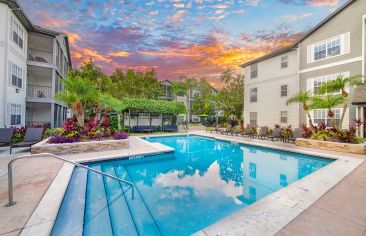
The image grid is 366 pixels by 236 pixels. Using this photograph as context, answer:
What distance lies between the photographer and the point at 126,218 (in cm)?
383

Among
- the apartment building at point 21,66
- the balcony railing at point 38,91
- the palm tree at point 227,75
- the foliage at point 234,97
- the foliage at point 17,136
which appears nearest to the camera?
the foliage at point 17,136

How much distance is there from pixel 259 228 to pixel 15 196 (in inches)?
212

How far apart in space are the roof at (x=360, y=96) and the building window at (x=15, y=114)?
23871 millimetres

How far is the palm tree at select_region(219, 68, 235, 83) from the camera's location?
90.6 feet

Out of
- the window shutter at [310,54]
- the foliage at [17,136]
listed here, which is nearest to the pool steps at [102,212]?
the foliage at [17,136]

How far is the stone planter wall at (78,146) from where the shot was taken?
777 centimetres

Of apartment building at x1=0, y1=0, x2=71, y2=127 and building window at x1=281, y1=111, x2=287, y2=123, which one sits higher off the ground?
apartment building at x1=0, y1=0, x2=71, y2=127

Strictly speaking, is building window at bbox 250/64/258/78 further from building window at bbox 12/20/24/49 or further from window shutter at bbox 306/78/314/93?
building window at bbox 12/20/24/49

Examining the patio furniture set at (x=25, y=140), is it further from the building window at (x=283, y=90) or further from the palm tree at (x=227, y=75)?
the palm tree at (x=227, y=75)

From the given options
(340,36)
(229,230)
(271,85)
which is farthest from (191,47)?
(229,230)

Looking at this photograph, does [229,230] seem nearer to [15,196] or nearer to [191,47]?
[15,196]

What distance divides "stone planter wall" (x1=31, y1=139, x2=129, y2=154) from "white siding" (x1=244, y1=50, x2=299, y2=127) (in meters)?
15.8

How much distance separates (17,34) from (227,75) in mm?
25812

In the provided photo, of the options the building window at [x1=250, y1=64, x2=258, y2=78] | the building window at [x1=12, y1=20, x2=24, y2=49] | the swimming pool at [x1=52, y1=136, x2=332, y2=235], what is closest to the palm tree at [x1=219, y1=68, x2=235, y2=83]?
the building window at [x1=250, y1=64, x2=258, y2=78]
